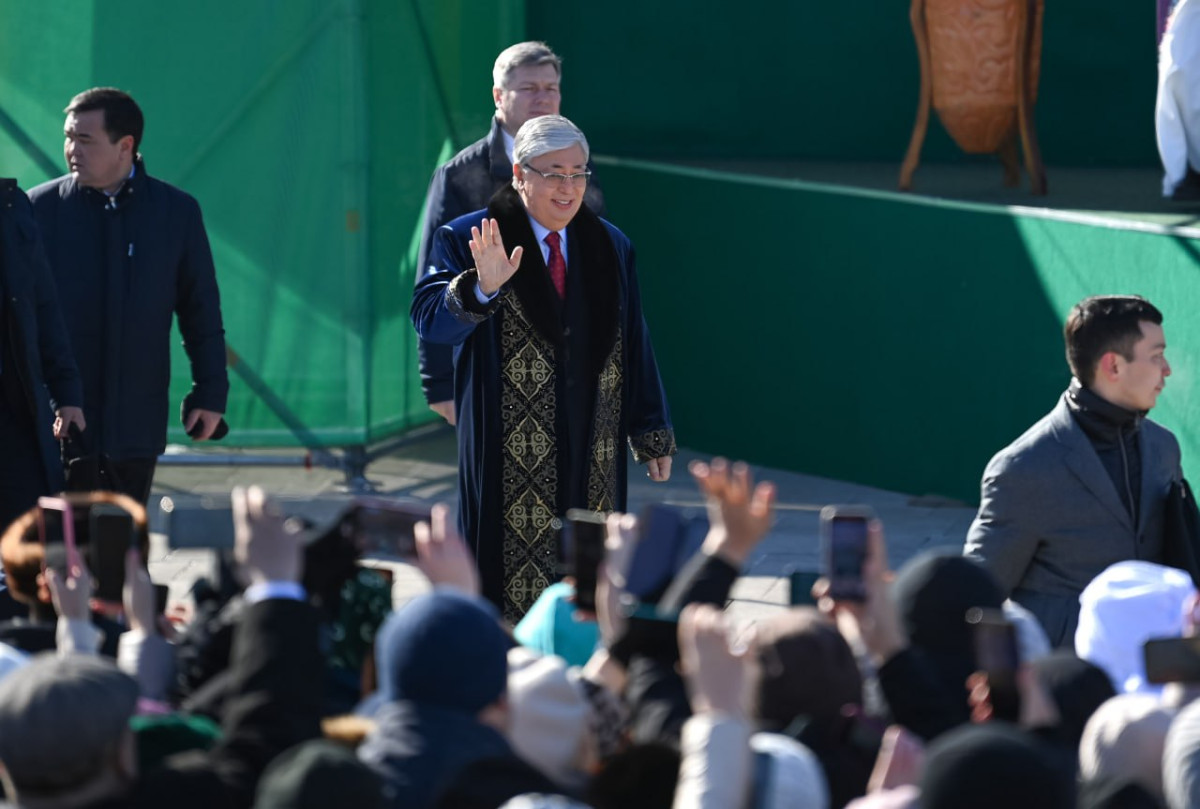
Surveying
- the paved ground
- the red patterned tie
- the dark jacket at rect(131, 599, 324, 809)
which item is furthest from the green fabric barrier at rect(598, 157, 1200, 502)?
the dark jacket at rect(131, 599, 324, 809)

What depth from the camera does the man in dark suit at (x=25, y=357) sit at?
21.6 ft

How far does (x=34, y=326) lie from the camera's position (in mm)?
6609

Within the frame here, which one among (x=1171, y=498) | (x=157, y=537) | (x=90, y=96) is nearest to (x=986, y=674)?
(x=1171, y=498)

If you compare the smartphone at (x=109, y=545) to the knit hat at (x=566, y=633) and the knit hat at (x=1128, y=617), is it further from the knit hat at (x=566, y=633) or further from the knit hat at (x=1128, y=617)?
the knit hat at (x=1128, y=617)

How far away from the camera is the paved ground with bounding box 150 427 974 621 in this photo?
868 cm

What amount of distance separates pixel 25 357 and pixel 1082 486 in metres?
3.01

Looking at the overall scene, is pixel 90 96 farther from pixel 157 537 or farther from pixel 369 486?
pixel 369 486

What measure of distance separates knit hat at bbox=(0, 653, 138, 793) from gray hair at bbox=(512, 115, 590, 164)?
10.2ft

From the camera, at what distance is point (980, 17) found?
10.7 meters

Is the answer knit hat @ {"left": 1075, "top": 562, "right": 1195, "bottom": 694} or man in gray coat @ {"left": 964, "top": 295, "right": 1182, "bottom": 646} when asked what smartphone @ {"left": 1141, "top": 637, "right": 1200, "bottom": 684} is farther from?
man in gray coat @ {"left": 964, "top": 295, "right": 1182, "bottom": 646}

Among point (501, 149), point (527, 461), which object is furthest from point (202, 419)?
point (527, 461)

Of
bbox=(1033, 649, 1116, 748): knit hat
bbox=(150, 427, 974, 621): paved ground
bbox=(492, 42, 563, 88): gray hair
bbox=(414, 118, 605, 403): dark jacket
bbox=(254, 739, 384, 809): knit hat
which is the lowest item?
bbox=(150, 427, 974, 621): paved ground

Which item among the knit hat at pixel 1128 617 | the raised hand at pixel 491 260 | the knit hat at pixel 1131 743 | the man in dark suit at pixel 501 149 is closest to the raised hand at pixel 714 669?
the knit hat at pixel 1131 743

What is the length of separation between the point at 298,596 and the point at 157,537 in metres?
5.52
